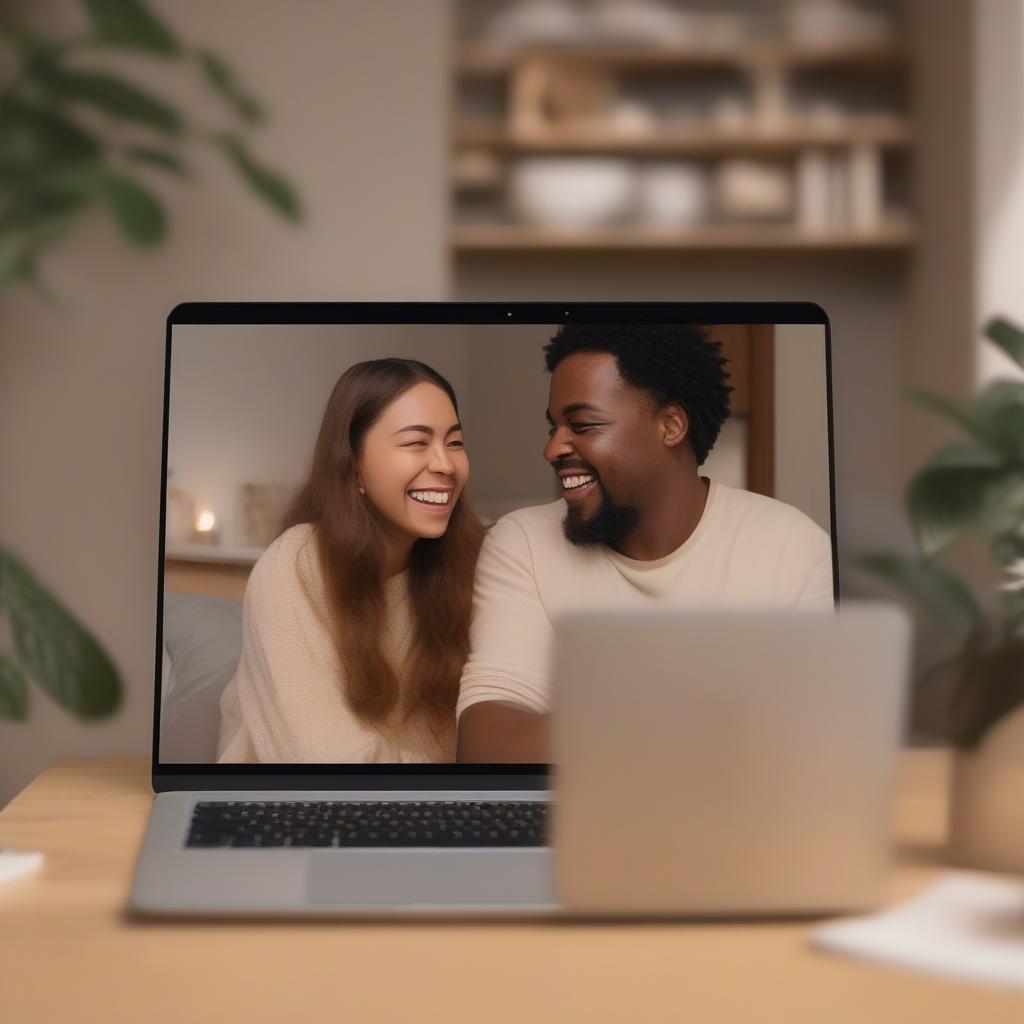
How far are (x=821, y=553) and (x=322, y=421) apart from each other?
0.36 meters

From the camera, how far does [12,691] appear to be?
0.64 metres

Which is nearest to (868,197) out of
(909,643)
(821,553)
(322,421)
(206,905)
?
(821,553)

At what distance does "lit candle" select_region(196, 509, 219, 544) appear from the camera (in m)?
0.77

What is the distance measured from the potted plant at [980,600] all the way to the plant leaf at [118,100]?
1.50ft

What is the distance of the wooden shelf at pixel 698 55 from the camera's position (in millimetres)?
931

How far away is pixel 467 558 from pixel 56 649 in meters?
0.27

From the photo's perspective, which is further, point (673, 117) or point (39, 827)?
point (673, 117)

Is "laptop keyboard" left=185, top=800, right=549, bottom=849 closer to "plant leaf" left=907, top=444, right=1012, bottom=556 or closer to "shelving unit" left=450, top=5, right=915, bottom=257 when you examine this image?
"plant leaf" left=907, top=444, right=1012, bottom=556

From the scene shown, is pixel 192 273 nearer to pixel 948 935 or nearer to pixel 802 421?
pixel 802 421

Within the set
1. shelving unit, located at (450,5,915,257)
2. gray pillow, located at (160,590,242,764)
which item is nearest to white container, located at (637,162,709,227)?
shelving unit, located at (450,5,915,257)

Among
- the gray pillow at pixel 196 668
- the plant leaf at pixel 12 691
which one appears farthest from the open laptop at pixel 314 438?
the plant leaf at pixel 12 691

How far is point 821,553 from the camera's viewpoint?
2.61ft

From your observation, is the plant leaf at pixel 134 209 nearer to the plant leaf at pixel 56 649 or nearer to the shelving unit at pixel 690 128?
the plant leaf at pixel 56 649

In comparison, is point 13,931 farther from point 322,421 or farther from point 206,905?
point 322,421
